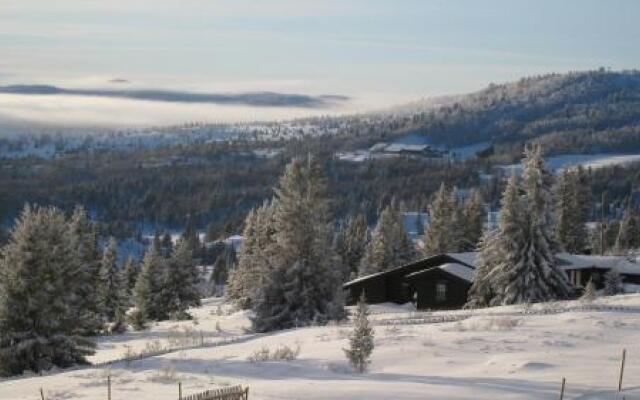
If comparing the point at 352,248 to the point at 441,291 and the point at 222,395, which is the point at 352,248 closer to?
the point at 441,291

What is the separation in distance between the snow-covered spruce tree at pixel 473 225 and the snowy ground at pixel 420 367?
46.3 meters

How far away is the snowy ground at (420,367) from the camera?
65.2ft

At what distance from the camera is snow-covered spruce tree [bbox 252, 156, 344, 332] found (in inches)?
1693

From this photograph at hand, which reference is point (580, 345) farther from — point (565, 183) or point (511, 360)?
point (565, 183)

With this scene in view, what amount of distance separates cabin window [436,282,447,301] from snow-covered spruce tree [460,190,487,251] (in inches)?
769

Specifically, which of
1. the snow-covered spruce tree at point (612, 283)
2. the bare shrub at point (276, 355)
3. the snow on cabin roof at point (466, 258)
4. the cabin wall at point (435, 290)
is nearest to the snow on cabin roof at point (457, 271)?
the cabin wall at point (435, 290)

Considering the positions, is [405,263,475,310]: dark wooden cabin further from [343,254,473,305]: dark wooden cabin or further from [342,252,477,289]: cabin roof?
[343,254,473,305]: dark wooden cabin

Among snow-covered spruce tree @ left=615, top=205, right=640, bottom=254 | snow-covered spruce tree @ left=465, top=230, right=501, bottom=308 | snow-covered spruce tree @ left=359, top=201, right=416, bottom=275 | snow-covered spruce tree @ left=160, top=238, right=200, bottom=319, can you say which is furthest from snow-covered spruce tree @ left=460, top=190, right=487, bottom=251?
snow-covered spruce tree @ left=160, top=238, right=200, bottom=319

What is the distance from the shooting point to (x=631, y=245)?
10050 cm

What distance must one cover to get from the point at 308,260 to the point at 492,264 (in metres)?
14.3

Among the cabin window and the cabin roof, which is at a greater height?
the cabin roof

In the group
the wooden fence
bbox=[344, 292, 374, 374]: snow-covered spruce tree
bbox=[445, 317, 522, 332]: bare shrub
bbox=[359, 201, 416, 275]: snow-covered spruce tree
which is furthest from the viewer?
bbox=[359, 201, 416, 275]: snow-covered spruce tree

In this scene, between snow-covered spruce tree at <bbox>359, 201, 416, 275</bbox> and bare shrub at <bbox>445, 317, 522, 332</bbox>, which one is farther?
snow-covered spruce tree at <bbox>359, 201, 416, 275</bbox>

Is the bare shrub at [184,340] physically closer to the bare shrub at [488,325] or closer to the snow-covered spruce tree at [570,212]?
the bare shrub at [488,325]
